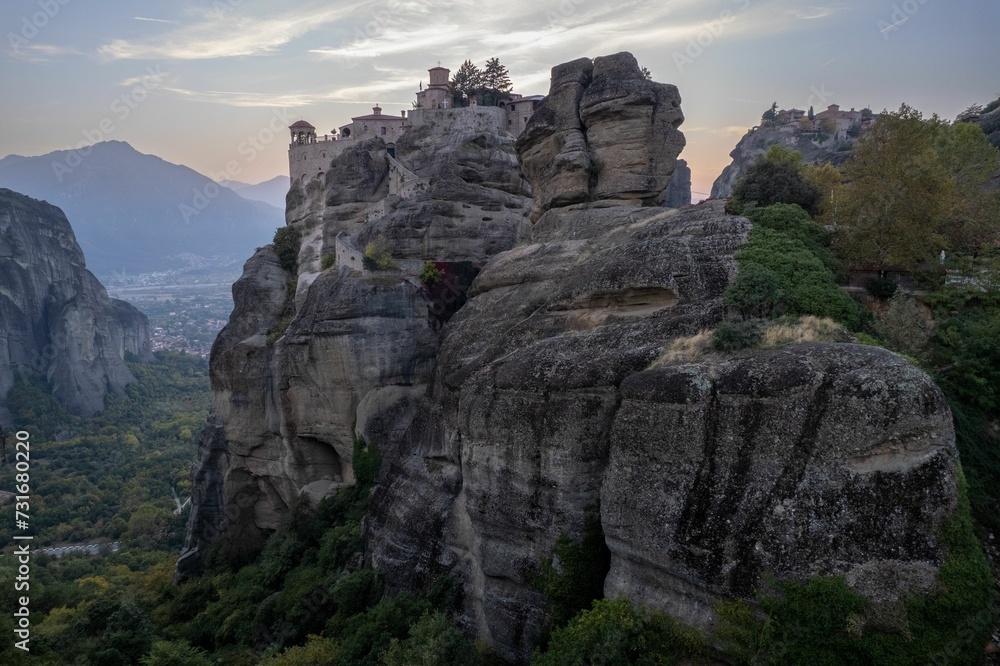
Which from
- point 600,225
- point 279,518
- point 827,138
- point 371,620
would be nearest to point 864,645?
point 371,620

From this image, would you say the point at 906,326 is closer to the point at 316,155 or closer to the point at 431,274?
the point at 431,274

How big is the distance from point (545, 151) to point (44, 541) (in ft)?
167

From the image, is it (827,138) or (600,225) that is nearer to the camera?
(600,225)

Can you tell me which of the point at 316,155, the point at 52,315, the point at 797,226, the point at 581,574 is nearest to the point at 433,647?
the point at 581,574

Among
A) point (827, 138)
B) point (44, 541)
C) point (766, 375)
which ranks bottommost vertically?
point (44, 541)

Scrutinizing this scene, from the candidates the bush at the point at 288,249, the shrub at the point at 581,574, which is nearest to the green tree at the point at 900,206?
the shrub at the point at 581,574

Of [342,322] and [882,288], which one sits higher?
[882,288]

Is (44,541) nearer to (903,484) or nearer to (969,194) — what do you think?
(903,484)

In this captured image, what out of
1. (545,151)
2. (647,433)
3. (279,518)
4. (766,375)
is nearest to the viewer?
(766,375)

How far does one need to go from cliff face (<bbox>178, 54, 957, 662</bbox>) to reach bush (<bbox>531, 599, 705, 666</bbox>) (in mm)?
404

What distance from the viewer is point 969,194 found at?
74.8 ft

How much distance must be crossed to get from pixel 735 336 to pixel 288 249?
31.9m

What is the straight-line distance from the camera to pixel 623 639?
39.1ft

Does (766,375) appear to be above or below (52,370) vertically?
above
